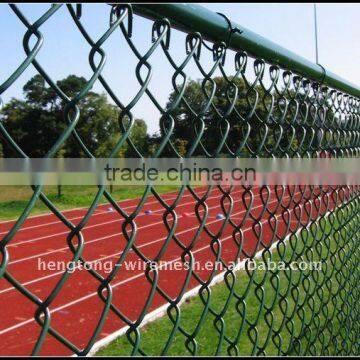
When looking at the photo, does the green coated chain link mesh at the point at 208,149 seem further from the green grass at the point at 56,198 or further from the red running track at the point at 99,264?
the green grass at the point at 56,198

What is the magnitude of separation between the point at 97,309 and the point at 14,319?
1.31 m

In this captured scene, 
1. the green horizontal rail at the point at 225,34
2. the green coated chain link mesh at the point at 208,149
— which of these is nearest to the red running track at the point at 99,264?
the green coated chain link mesh at the point at 208,149

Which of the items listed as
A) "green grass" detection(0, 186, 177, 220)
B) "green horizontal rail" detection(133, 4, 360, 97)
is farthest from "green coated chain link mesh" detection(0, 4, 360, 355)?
"green grass" detection(0, 186, 177, 220)

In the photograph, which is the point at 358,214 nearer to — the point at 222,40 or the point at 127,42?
the point at 222,40

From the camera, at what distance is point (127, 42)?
1128mm

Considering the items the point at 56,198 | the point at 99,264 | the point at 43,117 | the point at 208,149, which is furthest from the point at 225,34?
the point at 56,198

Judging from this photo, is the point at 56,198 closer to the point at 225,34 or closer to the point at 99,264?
the point at 99,264

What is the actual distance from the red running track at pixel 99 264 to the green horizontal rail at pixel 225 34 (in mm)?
580

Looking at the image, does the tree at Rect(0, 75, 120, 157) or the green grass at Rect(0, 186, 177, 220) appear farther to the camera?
the green grass at Rect(0, 186, 177, 220)

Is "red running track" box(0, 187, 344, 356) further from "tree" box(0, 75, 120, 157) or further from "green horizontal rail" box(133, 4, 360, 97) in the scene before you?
"tree" box(0, 75, 120, 157)

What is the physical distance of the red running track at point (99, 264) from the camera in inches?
109

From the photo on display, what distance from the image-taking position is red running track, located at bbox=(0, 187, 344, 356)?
277cm

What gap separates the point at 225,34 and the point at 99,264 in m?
9.93

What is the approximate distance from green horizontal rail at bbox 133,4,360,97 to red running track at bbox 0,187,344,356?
0.58 m
